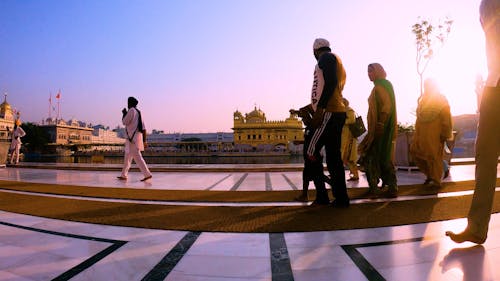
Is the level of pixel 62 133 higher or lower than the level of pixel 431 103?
higher

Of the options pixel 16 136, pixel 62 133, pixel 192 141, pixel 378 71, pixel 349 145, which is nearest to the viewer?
pixel 378 71

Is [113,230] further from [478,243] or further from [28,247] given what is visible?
[478,243]

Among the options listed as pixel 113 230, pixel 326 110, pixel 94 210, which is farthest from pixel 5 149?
pixel 326 110

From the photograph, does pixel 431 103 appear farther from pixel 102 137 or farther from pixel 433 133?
pixel 102 137

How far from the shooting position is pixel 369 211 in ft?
8.92

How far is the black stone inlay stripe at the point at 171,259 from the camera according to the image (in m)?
1.38

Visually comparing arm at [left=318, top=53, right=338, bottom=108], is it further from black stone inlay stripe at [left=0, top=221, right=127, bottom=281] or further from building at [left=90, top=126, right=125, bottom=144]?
building at [left=90, top=126, right=125, bottom=144]

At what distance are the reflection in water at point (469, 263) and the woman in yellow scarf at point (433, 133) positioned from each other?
319 cm

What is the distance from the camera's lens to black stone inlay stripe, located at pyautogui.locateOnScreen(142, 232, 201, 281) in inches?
54.1

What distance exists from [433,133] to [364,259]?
388cm

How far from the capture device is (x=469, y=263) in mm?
1447

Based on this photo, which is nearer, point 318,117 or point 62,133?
point 318,117

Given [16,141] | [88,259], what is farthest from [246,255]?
[16,141]

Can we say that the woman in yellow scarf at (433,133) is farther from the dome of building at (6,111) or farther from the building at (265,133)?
the dome of building at (6,111)
